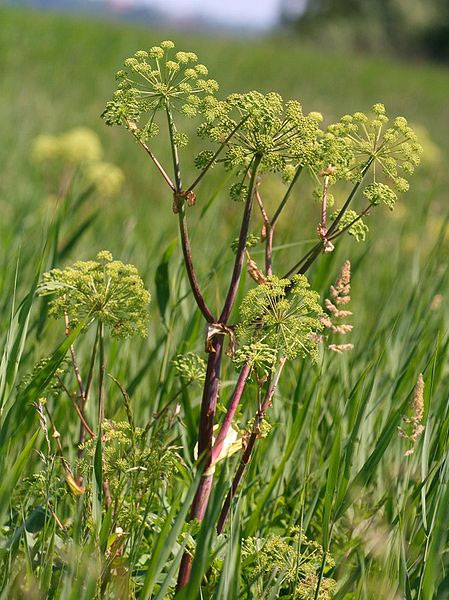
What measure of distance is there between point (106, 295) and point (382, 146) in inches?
14.4

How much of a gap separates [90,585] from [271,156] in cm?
48

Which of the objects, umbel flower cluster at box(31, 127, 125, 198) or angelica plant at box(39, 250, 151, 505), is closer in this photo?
angelica plant at box(39, 250, 151, 505)

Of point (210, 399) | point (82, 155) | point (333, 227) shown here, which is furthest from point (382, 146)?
point (82, 155)

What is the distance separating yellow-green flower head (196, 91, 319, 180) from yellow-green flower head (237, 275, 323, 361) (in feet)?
0.44

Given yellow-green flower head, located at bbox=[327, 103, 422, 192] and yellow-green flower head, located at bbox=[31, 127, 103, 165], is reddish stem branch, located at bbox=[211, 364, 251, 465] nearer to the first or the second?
yellow-green flower head, located at bbox=[327, 103, 422, 192]

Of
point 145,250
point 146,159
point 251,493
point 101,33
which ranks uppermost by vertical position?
point 101,33

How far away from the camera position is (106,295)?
1028 millimetres

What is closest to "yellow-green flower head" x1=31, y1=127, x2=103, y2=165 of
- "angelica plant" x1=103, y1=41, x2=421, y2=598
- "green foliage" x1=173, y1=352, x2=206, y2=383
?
"green foliage" x1=173, y1=352, x2=206, y2=383

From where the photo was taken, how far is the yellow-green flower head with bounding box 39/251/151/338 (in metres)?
1.03

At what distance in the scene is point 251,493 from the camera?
1330 mm

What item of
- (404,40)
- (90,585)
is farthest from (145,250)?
(404,40)

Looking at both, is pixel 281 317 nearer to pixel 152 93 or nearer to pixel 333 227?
pixel 333 227

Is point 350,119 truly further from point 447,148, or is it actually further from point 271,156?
point 447,148

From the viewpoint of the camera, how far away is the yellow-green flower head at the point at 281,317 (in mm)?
935
